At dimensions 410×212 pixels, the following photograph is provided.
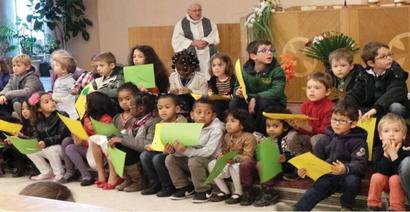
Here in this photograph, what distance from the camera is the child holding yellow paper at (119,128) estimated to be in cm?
520

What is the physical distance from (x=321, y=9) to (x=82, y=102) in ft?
8.30

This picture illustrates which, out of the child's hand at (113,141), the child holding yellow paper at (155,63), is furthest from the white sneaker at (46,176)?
the child holding yellow paper at (155,63)

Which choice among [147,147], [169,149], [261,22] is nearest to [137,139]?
[147,147]

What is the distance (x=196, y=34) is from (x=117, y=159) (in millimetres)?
3129

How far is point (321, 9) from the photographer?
6.57 m

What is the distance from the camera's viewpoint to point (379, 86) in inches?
177

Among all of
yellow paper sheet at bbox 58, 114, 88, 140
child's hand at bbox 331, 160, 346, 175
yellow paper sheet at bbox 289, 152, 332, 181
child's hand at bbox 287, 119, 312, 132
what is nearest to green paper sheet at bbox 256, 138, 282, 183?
child's hand at bbox 287, 119, 312, 132

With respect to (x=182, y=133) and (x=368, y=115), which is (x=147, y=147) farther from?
(x=368, y=115)

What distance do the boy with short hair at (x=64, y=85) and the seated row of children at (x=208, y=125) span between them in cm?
4

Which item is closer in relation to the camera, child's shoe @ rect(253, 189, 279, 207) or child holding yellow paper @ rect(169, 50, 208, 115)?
child's shoe @ rect(253, 189, 279, 207)

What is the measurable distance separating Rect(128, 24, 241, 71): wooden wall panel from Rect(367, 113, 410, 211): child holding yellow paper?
4232 millimetres

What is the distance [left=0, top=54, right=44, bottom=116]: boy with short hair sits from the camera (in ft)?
20.2

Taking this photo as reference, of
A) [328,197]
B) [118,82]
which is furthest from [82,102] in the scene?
[328,197]

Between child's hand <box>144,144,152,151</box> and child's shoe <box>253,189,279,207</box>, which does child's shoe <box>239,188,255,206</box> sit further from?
child's hand <box>144,144,152,151</box>
